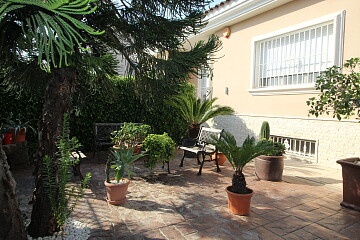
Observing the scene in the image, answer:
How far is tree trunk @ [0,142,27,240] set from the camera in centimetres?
226

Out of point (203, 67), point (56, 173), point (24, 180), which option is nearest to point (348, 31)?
point (203, 67)

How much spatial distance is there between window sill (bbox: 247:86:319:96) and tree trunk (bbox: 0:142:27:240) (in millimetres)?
6840

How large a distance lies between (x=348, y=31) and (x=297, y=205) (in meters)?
4.48

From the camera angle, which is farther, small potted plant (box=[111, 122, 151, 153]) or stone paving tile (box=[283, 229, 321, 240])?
small potted plant (box=[111, 122, 151, 153])

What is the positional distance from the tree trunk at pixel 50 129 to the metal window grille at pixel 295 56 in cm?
627

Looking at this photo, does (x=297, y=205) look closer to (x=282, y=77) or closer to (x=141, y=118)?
(x=282, y=77)

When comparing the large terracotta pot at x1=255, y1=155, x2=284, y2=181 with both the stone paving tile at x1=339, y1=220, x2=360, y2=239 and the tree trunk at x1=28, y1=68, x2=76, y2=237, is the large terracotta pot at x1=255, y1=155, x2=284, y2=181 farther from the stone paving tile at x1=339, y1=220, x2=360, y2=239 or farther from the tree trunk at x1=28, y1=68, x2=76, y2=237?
the tree trunk at x1=28, y1=68, x2=76, y2=237

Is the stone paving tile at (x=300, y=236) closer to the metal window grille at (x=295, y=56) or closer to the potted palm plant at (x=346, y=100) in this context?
the potted palm plant at (x=346, y=100)

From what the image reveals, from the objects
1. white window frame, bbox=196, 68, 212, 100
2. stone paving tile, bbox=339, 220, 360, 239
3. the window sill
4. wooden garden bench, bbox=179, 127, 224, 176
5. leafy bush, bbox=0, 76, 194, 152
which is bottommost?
stone paving tile, bbox=339, 220, 360, 239

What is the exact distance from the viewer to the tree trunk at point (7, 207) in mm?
2256

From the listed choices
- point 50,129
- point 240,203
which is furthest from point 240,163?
point 50,129

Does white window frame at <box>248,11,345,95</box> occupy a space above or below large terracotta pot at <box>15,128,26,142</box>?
above

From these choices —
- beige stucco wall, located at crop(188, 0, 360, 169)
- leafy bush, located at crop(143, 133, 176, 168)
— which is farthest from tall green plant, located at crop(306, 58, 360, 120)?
leafy bush, located at crop(143, 133, 176, 168)

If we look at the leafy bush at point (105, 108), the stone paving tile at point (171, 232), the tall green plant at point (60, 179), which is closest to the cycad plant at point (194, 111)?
the leafy bush at point (105, 108)
